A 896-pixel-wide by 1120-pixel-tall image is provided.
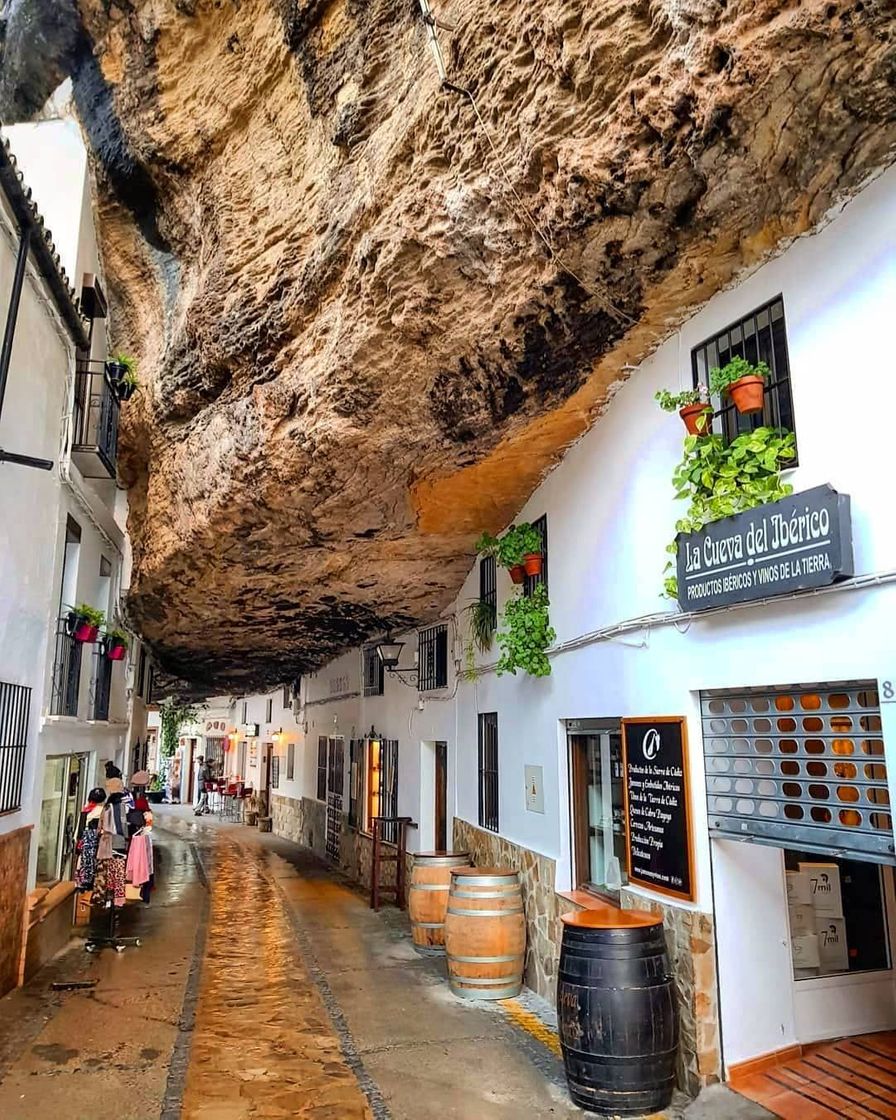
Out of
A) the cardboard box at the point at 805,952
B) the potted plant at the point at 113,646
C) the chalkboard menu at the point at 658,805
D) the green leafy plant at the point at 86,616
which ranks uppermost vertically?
the green leafy plant at the point at 86,616

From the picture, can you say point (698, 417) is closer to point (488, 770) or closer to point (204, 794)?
point (488, 770)

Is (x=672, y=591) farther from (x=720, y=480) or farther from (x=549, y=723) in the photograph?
(x=549, y=723)

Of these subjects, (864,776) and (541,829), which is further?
(541,829)

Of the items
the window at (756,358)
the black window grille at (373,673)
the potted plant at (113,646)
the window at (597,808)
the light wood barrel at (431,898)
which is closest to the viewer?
the window at (756,358)

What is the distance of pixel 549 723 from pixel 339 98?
4915mm

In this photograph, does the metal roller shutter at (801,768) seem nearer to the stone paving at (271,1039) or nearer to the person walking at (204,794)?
the stone paving at (271,1039)

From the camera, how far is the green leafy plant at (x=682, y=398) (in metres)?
4.59

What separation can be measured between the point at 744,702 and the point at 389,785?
28.1 ft

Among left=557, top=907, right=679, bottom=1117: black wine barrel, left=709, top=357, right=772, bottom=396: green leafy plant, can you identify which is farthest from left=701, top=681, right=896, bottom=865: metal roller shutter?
left=709, top=357, right=772, bottom=396: green leafy plant

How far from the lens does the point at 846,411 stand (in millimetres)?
3730

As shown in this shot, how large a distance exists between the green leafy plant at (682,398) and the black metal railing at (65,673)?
5976 mm

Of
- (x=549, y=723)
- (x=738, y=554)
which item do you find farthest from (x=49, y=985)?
(x=738, y=554)

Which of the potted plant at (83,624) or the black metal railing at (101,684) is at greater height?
the potted plant at (83,624)

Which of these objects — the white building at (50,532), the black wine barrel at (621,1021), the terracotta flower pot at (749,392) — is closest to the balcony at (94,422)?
the white building at (50,532)
